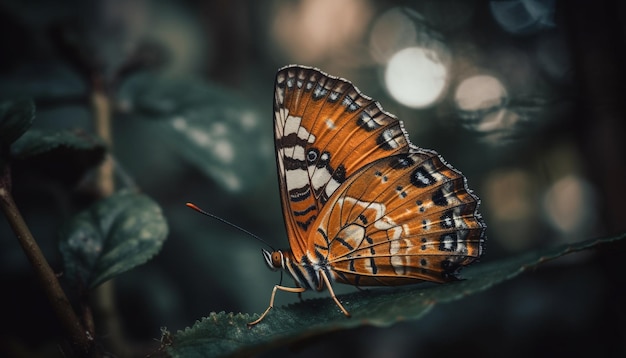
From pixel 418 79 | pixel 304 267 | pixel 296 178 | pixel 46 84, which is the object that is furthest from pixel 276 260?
pixel 418 79

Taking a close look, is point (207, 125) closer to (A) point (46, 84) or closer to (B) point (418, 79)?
(A) point (46, 84)

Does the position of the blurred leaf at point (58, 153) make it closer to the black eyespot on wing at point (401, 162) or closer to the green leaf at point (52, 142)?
the green leaf at point (52, 142)

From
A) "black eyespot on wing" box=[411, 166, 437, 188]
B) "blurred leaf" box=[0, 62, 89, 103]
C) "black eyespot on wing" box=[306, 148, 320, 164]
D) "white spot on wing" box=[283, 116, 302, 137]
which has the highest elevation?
"blurred leaf" box=[0, 62, 89, 103]

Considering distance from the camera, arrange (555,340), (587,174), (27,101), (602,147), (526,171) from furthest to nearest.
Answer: (526,171) → (555,340) → (587,174) → (602,147) → (27,101)

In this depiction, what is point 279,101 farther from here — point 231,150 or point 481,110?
point 481,110

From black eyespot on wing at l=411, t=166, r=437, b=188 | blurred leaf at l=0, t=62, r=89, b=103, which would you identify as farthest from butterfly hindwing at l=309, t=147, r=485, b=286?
blurred leaf at l=0, t=62, r=89, b=103

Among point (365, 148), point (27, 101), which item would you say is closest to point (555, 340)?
point (365, 148)

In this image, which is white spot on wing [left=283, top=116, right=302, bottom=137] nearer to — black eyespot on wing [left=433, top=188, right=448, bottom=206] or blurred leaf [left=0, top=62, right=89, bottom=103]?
black eyespot on wing [left=433, top=188, right=448, bottom=206]
